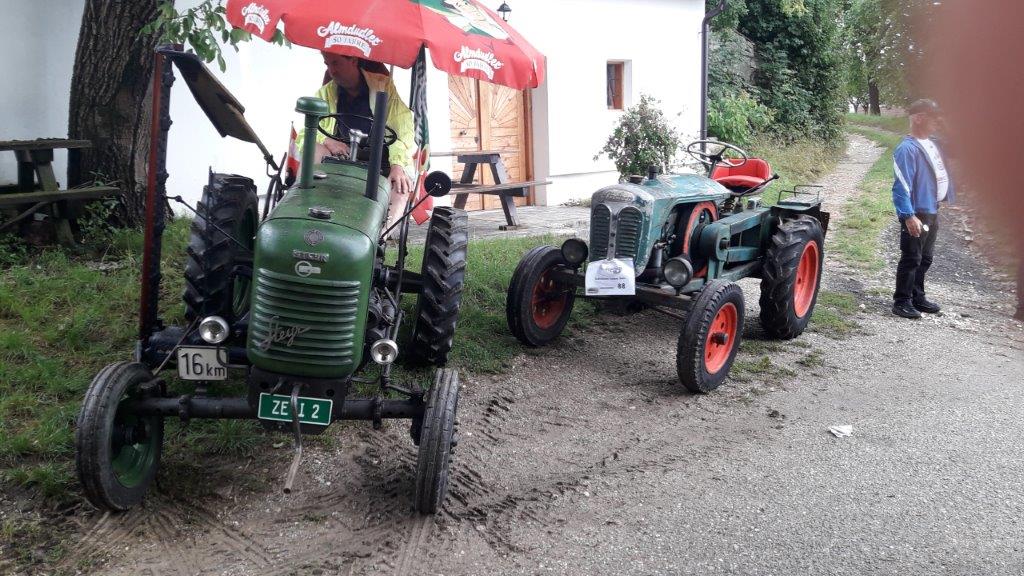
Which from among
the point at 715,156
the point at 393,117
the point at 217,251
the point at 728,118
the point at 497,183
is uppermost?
the point at 728,118

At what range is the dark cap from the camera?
0.72 metres

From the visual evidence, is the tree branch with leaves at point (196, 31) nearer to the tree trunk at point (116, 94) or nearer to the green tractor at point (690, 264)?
the tree trunk at point (116, 94)

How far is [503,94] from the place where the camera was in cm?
1228

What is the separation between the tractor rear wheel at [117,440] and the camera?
325cm

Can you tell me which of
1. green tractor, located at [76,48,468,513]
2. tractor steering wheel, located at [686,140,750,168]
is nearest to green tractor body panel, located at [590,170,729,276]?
tractor steering wheel, located at [686,140,750,168]

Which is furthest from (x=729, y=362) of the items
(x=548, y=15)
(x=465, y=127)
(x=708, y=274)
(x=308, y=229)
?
(x=548, y=15)

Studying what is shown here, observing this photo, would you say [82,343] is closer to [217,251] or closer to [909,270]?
[217,251]

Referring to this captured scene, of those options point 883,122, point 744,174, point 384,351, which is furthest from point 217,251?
point 744,174

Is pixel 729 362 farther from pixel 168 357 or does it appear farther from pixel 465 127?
pixel 465 127

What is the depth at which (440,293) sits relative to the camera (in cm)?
486

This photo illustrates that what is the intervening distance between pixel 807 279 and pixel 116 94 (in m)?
5.83

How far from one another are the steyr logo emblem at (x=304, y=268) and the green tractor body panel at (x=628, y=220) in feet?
9.13

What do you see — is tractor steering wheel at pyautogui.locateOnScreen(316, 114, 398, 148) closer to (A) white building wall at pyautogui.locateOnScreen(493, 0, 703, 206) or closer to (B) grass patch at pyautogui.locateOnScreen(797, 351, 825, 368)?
(B) grass patch at pyautogui.locateOnScreen(797, 351, 825, 368)

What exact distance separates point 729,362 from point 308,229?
3163mm
